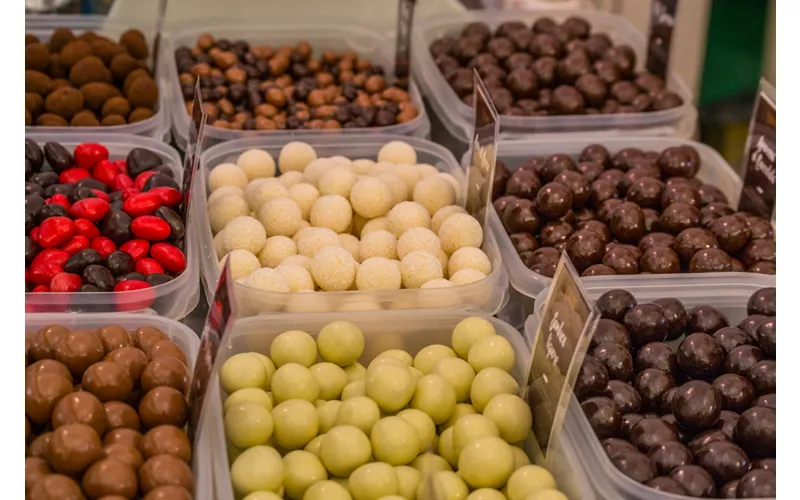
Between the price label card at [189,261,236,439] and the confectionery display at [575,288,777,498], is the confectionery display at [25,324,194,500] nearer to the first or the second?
the price label card at [189,261,236,439]

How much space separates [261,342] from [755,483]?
0.83 metres

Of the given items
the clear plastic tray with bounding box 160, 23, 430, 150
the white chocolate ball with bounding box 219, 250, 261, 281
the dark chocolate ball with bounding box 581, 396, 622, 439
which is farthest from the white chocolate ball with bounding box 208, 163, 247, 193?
the dark chocolate ball with bounding box 581, 396, 622, 439

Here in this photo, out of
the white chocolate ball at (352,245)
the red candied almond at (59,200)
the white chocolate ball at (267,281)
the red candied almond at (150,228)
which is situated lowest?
the white chocolate ball at (352,245)

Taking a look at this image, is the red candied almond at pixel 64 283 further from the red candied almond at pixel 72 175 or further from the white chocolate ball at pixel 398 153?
the white chocolate ball at pixel 398 153

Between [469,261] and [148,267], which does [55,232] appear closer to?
Result: [148,267]

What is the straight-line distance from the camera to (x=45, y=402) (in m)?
1.30

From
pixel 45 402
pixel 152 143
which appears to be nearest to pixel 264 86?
pixel 152 143

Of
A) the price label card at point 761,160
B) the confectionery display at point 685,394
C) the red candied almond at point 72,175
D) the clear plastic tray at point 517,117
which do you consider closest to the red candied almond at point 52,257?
the red candied almond at point 72,175

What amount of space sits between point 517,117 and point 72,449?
5.06 feet

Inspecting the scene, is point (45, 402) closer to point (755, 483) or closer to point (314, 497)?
point (314, 497)

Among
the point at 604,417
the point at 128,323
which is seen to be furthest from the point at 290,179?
the point at 604,417

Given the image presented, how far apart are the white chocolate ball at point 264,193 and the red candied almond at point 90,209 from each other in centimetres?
31

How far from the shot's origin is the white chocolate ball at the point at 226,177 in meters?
2.10

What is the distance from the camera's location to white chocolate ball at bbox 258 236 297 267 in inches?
73.9
